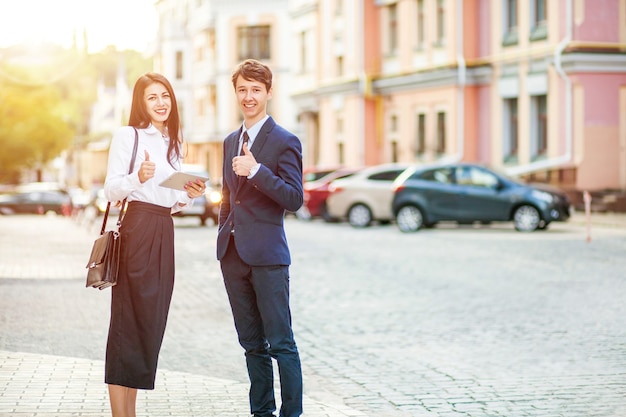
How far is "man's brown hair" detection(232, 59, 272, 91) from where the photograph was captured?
6500mm

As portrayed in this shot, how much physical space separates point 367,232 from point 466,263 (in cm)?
943

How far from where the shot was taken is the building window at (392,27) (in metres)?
47.7

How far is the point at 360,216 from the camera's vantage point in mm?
30656

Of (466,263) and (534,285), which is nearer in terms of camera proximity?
(534,285)

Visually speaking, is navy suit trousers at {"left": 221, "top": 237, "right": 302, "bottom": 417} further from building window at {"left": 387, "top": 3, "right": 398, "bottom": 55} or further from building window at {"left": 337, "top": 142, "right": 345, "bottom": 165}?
building window at {"left": 337, "top": 142, "right": 345, "bottom": 165}

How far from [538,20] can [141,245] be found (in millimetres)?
33113

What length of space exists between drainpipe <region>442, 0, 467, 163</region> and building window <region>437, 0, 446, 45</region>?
5.23 ft

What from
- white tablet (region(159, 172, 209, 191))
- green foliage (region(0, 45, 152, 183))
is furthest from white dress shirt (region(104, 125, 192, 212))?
green foliage (region(0, 45, 152, 183))

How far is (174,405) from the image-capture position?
761 cm

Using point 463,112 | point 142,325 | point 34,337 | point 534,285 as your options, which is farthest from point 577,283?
point 463,112

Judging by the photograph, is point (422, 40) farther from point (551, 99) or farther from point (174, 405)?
point (174, 405)

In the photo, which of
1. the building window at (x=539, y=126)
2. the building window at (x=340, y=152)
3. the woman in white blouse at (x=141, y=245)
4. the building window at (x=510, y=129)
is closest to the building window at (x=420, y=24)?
the building window at (x=510, y=129)

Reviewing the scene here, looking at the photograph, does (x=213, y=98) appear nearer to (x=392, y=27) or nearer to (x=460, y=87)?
(x=392, y=27)

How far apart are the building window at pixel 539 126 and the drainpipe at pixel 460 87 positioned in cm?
332
